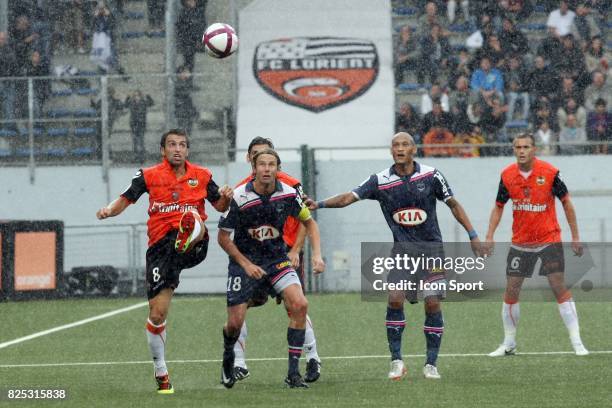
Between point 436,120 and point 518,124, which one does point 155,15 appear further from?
point 518,124

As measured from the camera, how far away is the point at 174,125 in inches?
977

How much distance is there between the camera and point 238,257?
10609 mm

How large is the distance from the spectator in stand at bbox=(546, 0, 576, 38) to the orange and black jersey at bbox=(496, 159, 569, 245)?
13.7 metres

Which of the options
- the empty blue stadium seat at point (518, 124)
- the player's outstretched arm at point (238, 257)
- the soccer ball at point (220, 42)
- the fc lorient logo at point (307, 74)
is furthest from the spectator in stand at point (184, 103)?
the player's outstretched arm at point (238, 257)

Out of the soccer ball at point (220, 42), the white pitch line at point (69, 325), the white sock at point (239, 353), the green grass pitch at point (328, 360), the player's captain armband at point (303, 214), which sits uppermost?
the soccer ball at point (220, 42)

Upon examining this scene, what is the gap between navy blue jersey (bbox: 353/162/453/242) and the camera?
11.6 m

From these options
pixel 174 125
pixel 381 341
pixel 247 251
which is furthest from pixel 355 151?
pixel 247 251

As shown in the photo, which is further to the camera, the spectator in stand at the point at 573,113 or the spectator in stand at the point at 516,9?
the spectator in stand at the point at 516,9

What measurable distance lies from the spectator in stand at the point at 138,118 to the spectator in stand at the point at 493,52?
673 cm

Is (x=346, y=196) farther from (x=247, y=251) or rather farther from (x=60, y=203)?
(x=60, y=203)

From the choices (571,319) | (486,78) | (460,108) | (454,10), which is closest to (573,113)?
(486,78)

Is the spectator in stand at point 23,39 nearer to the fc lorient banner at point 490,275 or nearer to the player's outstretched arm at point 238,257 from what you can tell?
the fc lorient banner at point 490,275

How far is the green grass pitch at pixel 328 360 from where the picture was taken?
32.6ft

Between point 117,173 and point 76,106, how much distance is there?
5.13 ft
